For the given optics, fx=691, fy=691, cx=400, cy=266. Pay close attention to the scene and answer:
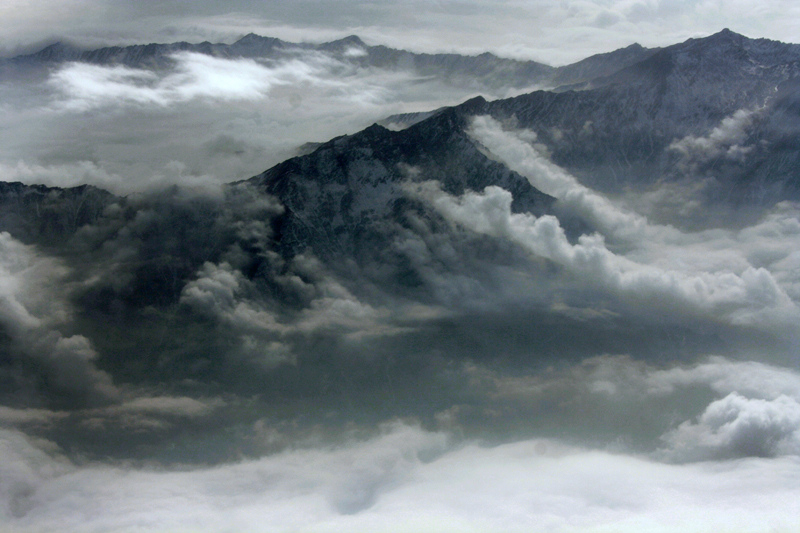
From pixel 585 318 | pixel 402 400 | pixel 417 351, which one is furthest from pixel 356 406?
pixel 585 318

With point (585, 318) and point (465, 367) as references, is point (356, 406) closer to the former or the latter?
point (465, 367)

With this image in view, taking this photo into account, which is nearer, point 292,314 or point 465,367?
point 465,367

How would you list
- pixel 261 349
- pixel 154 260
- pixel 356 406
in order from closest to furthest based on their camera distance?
pixel 356 406 → pixel 261 349 → pixel 154 260

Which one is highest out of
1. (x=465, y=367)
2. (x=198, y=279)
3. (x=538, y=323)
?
(x=198, y=279)

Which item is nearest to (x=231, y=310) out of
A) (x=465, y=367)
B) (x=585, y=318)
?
(x=465, y=367)

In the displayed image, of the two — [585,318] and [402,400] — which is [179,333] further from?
[585,318]

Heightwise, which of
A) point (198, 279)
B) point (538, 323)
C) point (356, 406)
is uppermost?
point (198, 279)

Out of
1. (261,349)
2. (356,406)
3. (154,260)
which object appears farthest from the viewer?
(154,260)

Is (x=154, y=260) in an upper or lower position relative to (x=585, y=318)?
upper

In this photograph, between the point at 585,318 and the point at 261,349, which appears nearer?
the point at 261,349
